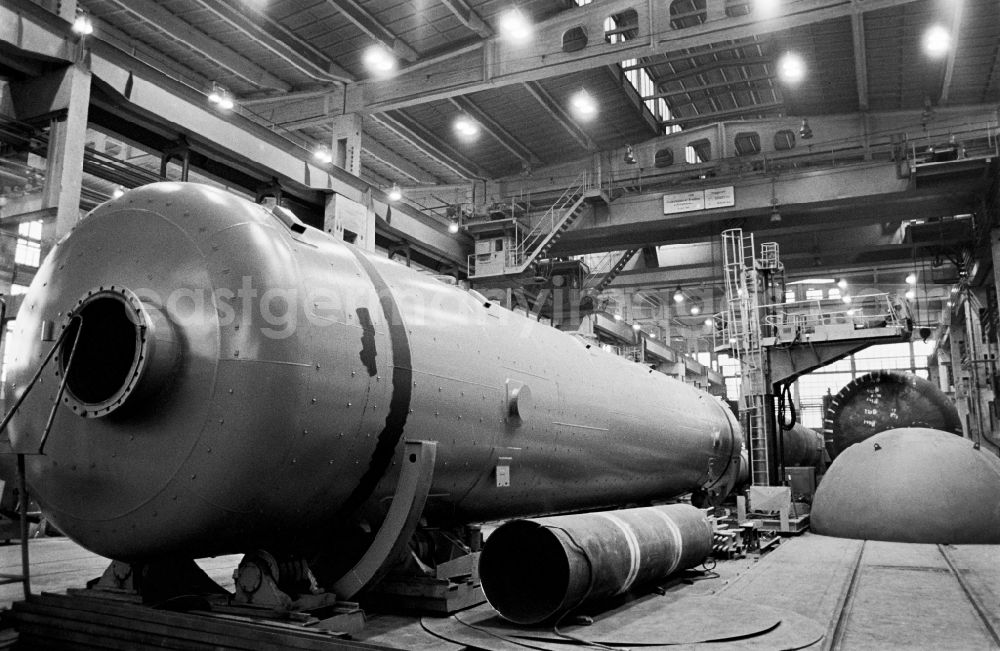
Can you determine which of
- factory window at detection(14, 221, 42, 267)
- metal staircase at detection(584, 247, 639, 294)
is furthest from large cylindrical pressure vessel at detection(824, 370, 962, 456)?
factory window at detection(14, 221, 42, 267)

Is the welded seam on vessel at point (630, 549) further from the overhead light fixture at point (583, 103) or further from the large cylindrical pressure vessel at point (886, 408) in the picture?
the overhead light fixture at point (583, 103)

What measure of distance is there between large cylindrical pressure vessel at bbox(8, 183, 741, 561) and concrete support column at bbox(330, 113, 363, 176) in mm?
12040

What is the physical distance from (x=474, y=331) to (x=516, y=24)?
10.9 meters

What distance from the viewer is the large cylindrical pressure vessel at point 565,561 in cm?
518

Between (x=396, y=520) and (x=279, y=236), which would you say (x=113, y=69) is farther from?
(x=396, y=520)

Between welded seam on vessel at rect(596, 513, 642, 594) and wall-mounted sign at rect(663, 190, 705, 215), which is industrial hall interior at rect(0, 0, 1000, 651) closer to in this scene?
welded seam on vessel at rect(596, 513, 642, 594)

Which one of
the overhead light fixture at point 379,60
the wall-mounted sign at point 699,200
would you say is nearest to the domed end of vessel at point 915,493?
the wall-mounted sign at point 699,200

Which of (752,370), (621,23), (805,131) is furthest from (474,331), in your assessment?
(805,131)

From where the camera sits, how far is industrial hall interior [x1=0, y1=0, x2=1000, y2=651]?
4309 millimetres

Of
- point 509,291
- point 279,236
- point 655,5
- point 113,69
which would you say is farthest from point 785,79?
point 279,236

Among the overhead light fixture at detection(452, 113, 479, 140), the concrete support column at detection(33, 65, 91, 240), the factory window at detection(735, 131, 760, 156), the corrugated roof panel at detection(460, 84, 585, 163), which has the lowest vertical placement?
the concrete support column at detection(33, 65, 91, 240)

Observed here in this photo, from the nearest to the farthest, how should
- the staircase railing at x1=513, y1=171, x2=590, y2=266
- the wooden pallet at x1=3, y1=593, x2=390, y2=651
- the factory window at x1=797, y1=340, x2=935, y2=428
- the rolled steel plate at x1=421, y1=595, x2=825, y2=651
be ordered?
the wooden pallet at x1=3, y1=593, x2=390, y2=651, the rolled steel plate at x1=421, y1=595, x2=825, y2=651, the staircase railing at x1=513, y1=171, x2=590, y2=266, the factory window at x1=797, y1=340, x2=935, y2=428

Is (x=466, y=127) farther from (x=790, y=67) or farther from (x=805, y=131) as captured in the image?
(x=805, y=131)

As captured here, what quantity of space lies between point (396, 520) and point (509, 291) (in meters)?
17.3
